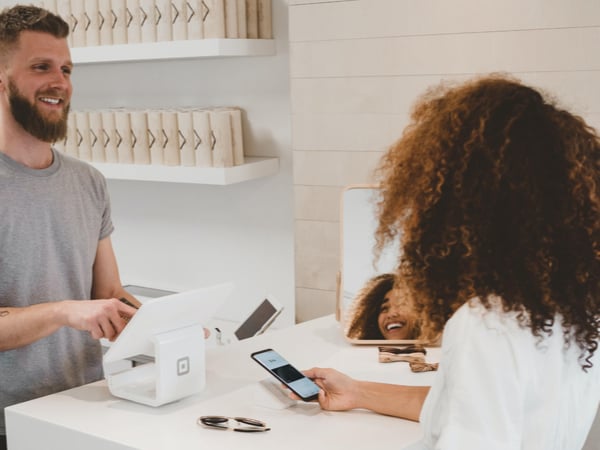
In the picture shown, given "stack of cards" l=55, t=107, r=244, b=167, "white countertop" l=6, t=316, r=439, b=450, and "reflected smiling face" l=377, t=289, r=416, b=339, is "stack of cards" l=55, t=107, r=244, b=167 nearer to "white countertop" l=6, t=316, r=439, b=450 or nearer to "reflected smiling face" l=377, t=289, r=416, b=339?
"reflected smiling face" l=377, t=289, r=416, b=339

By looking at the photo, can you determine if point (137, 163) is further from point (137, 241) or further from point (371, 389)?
point (371, 389)

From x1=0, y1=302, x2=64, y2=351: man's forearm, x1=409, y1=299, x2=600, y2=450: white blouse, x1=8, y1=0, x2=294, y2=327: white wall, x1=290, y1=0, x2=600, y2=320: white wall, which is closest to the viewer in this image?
x1=409, y1=299, x2=600, y2=450: white blouse

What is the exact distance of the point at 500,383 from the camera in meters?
1.24

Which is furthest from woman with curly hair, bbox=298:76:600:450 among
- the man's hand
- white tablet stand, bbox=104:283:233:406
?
the man's hand

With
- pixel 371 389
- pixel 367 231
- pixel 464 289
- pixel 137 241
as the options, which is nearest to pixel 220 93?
pixel 137 241

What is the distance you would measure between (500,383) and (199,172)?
80.6 inches

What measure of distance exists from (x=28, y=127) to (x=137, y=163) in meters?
1.25

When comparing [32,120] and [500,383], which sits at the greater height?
[32,120]

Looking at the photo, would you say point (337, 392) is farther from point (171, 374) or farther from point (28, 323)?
point (28, 323)

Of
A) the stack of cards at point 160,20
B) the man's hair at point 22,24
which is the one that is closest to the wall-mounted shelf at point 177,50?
the stack of cards at point 160,20

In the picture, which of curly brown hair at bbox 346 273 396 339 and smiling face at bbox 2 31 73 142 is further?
curly brown hair at bbox 346 273 396 339

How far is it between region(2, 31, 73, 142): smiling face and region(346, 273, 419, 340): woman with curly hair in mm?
924

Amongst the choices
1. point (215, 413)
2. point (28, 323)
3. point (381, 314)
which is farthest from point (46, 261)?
point (381, 314)

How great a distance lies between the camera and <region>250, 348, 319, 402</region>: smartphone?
1793 millimetres
